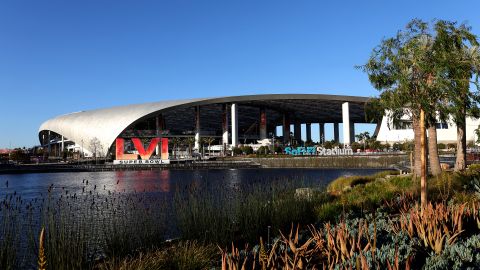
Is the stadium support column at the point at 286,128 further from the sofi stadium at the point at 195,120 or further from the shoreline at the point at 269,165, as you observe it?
the shoreline at the point at 269,165

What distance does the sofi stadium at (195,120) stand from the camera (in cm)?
9838

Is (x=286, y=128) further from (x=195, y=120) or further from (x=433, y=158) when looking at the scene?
(x=433, y=158)

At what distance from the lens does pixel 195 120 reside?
114812 millimetres

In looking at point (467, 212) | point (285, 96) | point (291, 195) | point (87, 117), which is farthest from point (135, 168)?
point (467, 212)

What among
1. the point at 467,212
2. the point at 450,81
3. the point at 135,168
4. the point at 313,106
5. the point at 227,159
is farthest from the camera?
the point at 313,106

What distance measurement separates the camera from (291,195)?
38.5 ft

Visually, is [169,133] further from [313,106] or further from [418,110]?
[418,110]

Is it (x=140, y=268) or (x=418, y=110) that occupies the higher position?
(x=418, y=110)

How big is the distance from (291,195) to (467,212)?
474cm

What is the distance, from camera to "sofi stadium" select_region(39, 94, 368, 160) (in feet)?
323

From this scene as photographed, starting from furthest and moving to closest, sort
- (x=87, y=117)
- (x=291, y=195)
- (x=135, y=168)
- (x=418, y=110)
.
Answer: (x=87, y=117) < (x=135, y=168) < (x=291, y=195) < (x=418, y=110)

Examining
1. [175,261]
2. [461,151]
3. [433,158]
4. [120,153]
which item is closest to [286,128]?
[120,153]

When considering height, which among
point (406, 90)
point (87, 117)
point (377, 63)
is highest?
point (87, 117)

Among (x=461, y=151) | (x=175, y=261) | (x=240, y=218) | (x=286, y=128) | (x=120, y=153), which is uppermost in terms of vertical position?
(x=286, y=128)
